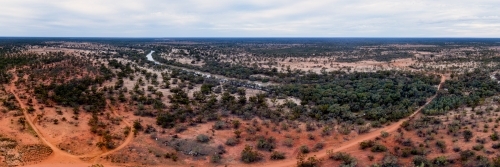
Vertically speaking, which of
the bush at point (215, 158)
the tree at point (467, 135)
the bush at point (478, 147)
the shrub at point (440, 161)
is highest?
the tree at point (467, 135)

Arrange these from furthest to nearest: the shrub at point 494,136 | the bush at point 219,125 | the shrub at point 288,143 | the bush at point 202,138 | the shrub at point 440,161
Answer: the bush at point 219,125 < the bush at point 202,138 < the shrub at point 288,143 < the shrub at point 494,136 < the shrub at point 440,161

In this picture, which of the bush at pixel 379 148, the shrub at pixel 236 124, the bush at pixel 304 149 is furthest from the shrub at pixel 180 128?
the bush at pixel 379 148

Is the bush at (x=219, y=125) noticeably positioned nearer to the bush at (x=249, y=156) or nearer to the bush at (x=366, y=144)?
the bush at (x=249, y=156)

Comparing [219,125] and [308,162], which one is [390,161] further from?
[219,125]

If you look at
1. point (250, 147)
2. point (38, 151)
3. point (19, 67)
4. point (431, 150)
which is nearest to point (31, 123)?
point (38, 151)

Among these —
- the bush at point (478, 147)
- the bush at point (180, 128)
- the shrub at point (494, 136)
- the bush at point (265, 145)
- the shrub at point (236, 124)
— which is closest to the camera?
the bush at point (478, 147)

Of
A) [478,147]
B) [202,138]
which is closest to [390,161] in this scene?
[478,147]

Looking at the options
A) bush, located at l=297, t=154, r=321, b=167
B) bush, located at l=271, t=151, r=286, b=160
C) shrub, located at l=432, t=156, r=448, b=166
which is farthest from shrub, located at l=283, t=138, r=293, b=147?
shrub, located at l=432, t=156, r=448, b=166

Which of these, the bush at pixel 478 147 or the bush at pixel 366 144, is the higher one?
the bush at pixel 478 147

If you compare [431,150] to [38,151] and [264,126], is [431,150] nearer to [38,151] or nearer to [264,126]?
[264,126]
